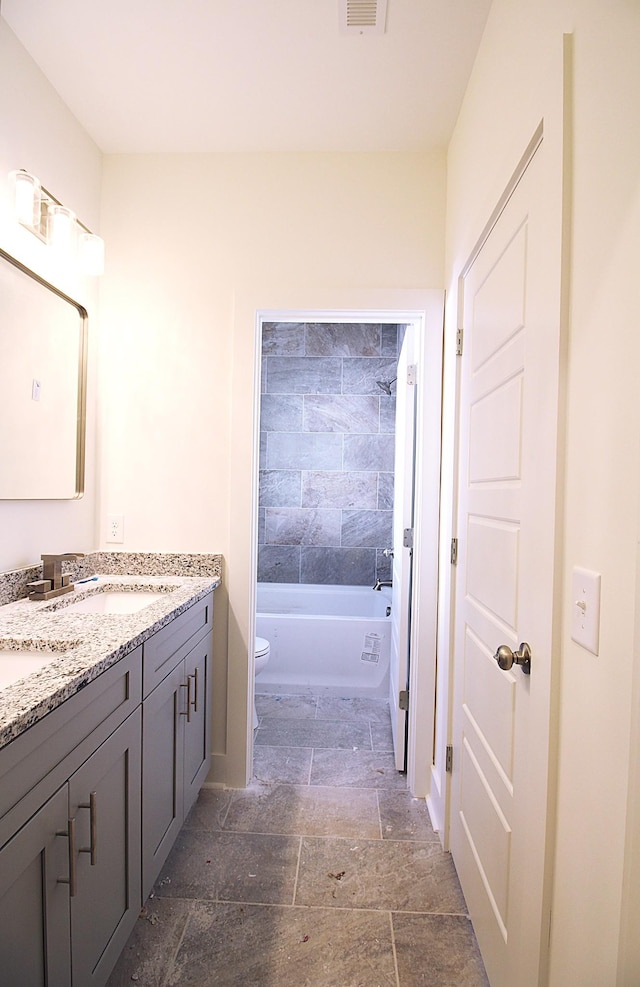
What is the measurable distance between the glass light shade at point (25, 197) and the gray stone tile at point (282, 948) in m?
2.11

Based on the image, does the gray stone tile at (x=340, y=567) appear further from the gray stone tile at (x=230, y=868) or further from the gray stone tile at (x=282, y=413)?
the gray stone tile at (x=230, y=868)

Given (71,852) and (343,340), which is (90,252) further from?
(343,340)

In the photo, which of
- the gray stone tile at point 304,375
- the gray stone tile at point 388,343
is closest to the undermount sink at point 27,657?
the gray stone tile at point 304,375

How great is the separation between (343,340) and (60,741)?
3480mm

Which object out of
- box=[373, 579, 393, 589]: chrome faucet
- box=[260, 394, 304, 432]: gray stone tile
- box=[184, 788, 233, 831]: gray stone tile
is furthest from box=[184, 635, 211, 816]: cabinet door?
box=[260, 394, 304, 432]: gray stone tile

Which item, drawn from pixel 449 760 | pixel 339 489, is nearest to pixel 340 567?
pixel 339 489

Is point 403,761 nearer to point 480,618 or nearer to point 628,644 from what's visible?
point 480,618

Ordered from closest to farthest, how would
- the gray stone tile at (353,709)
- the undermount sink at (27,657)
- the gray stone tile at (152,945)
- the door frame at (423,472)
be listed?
the undermount sink at (27,657), the gray stone tile at (152,945), the door frame at (423,472), the gray stone tile at (353,709)

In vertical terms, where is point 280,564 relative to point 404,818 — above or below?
above

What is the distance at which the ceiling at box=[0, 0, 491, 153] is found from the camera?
5.02 ft

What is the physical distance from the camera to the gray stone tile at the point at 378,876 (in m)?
1.62

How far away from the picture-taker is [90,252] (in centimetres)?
191

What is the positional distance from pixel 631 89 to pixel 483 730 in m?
1.39

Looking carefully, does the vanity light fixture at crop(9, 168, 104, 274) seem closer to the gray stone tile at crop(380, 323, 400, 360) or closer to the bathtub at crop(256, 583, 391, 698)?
the bathtub at crop(256, 583, 391, 698)
